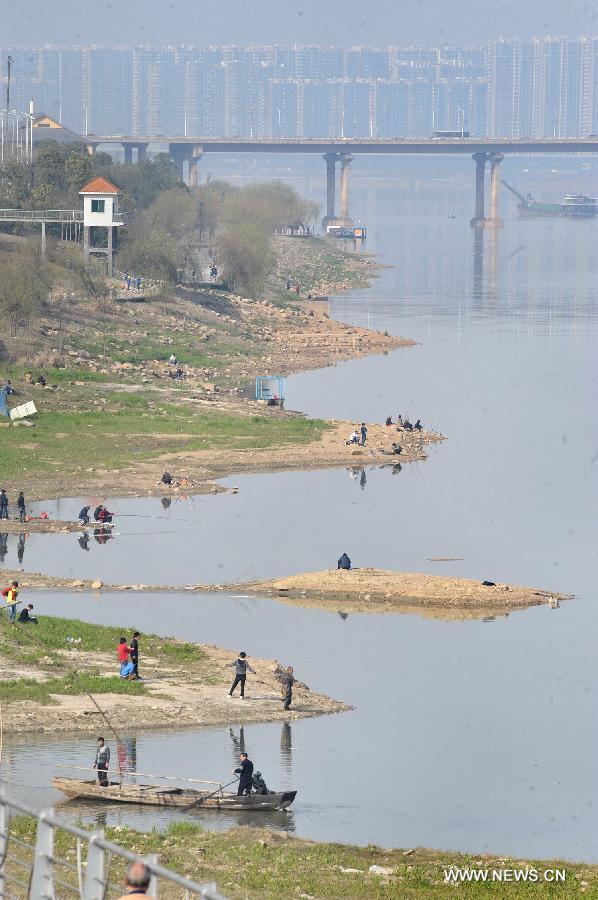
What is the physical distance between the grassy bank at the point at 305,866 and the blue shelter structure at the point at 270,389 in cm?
5679

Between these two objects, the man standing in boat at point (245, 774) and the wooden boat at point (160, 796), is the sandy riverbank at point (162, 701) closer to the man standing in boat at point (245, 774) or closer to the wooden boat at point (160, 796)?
the wooden boat at point (160, 796)

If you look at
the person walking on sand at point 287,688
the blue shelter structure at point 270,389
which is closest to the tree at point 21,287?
the blue shelter structure at point 270,389

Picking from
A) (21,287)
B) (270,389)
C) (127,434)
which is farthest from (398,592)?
(21,287)

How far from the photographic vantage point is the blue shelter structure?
86938 mm

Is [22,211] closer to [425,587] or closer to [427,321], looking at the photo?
[427,321]

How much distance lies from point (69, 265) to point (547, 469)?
4010 cm

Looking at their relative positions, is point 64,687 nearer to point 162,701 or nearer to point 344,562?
point 162,701

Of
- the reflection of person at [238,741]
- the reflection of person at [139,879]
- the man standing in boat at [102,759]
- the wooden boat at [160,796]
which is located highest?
the reflection of person at [139,879]

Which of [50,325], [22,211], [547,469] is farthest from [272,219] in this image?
[547,469]

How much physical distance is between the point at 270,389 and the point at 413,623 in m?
43.9

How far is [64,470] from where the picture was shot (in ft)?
217

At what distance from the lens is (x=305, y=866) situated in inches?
1101

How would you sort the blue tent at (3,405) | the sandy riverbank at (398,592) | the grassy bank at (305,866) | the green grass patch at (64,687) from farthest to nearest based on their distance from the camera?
the blue tent at (3,405)
the sandy riverbank at (398,592)
the green grass patch at (64,687)
the grassy bank at (305,866)

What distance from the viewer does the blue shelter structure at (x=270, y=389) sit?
86.9m
